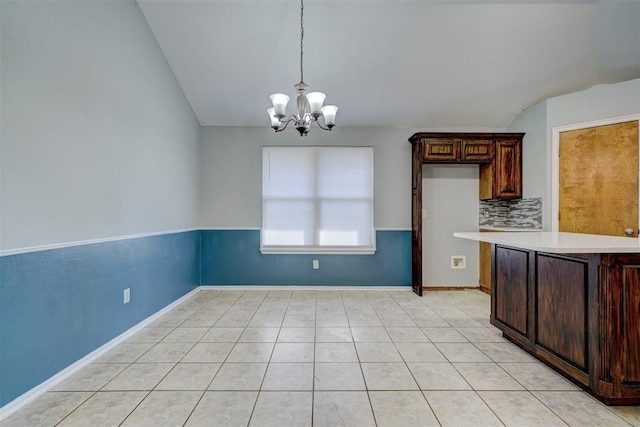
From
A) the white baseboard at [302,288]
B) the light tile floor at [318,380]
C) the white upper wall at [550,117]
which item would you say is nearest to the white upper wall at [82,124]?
the light tile floor at [318,380]

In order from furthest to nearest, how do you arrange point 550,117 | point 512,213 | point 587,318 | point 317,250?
point 317,250, point 512,213, point 550,117, point 587,318

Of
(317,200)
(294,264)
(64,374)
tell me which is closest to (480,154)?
(317,200)

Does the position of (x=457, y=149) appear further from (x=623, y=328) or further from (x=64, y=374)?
(x=64, y=374)

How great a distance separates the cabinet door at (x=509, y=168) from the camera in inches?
152

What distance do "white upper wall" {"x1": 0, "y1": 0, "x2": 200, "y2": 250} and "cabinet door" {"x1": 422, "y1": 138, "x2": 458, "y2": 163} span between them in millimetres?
3218

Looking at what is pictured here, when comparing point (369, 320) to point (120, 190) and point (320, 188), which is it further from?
point (120, 190)

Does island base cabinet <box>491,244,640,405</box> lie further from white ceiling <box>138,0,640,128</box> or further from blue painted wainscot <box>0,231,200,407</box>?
blue painted wainscot <box>0,231,200,407</box>

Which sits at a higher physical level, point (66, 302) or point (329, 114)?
point (329, 114)

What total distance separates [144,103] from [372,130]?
2866mm

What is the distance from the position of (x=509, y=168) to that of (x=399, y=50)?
2.16 meters

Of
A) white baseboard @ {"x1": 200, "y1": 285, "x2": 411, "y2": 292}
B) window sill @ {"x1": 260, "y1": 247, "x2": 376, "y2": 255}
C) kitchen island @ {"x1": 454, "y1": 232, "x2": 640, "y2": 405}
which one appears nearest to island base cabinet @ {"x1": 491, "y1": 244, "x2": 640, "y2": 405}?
kitchen island @ {"x1": 454, "y1": 232, "x2": 640, "y2": 405}

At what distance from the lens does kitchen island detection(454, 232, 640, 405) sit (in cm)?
167

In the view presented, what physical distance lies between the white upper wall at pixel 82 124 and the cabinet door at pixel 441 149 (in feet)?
10.6

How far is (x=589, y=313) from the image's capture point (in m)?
1.75
